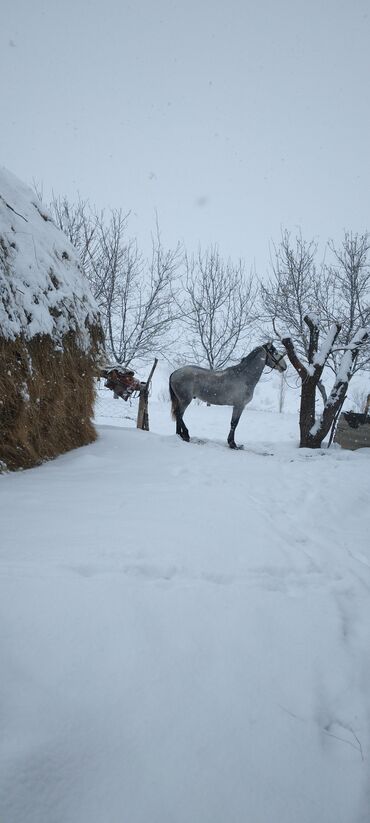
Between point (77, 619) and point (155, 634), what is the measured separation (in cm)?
26

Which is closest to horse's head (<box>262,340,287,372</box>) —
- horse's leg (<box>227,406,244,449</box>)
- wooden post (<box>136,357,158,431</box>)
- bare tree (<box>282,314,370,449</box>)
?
bare tree (<box>282,314,370,449</box>)

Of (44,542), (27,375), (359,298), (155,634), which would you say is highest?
(359,298)

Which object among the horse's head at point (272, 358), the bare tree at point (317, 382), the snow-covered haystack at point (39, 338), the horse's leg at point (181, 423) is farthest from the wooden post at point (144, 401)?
the bare tree at point (317, 382)

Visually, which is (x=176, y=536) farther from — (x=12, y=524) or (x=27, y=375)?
(x=27, y=375)

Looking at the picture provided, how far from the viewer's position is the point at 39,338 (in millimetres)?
2775

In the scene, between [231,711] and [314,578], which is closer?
[231,711]

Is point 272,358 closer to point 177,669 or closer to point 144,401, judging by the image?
point 144,401

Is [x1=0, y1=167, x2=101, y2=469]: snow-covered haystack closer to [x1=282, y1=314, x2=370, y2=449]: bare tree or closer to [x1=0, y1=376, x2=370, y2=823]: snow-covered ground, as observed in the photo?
[x1=0, y1=376, x2=370, y2=823]: snow-covered ground

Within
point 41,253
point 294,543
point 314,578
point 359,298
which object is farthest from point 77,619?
point 359,298

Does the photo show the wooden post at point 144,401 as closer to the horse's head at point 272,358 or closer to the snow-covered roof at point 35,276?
the horse's head at point 272,358

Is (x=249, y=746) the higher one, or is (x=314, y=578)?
(x=314, y=578)

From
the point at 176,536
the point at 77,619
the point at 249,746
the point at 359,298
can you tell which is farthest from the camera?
the point at 359,298

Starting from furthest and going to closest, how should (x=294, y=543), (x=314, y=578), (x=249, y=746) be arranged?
(x=294, y=543) < (x=314, y=578) < (x=249, y=746)

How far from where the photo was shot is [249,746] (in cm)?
83
